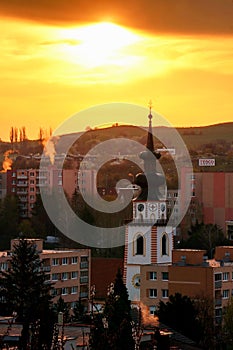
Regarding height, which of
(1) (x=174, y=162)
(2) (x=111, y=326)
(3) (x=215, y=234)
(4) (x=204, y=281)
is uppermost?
(1) (x=174, y=162)

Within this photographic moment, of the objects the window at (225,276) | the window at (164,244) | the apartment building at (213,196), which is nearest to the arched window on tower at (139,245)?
the window at (164,244)

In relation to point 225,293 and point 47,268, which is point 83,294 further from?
point 225,293

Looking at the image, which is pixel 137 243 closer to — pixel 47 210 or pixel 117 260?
pixel 117 260

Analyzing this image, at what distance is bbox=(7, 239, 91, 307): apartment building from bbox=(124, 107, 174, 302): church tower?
8.00 feet

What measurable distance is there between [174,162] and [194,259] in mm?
50283

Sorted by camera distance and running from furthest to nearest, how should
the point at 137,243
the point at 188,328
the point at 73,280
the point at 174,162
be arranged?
the point at 174,162 < the point at 73,280 < the point at 137,243 < the point at 188,328

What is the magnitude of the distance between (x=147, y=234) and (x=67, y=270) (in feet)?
12.4

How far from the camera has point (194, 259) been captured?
120ft

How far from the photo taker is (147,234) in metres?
38.7

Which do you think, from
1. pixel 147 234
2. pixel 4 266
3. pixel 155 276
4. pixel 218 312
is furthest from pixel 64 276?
pixel 218 312

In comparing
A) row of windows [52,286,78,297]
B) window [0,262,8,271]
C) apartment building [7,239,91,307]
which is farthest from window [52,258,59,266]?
window [0,262,8,271]

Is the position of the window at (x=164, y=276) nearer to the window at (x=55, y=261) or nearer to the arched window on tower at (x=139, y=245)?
the arched window on tower at (x=139, y=245)

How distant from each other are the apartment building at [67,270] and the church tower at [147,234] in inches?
96.0

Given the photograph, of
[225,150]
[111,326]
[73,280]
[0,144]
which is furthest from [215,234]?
[0,144]
